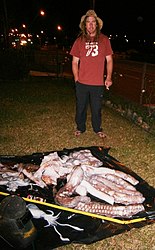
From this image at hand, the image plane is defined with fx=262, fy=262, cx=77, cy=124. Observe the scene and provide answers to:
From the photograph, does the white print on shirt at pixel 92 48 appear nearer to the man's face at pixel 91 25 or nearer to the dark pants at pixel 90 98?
the man's face at pixel 91 25

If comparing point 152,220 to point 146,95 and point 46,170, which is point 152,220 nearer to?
point 46,170

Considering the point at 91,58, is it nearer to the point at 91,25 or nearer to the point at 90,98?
the point at 91,25

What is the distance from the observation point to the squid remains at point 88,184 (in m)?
2.87

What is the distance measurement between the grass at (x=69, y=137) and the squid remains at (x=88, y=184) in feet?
1.02

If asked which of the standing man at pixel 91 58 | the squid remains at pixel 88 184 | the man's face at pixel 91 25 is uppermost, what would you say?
the man's face at pixel 91 25

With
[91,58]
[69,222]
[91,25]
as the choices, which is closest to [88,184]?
[69,222]

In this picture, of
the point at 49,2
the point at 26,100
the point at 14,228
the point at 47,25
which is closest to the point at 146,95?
the point at 26,100

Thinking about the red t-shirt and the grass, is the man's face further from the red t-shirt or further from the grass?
the grass

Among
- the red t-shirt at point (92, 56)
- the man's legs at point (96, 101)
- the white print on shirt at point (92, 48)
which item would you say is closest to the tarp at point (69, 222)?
the man's legs at point (96, 101)

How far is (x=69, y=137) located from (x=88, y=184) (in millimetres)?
2167

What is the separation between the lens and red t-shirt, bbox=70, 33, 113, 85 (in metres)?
4.57

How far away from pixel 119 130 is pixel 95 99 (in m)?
1.22

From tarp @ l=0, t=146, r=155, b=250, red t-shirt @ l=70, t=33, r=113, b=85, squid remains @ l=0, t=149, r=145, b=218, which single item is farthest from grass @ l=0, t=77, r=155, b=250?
red t-shirt @ l=70, t=33, r=113, b=85

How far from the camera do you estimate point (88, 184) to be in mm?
3188
